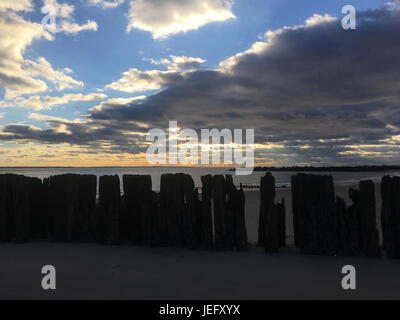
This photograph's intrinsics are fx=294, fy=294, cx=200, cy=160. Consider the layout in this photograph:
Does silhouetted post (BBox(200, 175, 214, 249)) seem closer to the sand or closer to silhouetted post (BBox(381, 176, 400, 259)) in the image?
the sand

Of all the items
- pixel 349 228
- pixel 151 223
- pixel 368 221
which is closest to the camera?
pixel 368 221

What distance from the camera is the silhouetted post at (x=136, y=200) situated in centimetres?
618

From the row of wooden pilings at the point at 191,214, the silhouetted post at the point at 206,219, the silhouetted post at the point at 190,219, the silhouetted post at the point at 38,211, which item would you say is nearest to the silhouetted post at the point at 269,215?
the row of wooden pilings at the point at 191,214

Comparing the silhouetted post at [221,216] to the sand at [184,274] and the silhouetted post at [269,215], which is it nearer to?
the sand at [184,274]

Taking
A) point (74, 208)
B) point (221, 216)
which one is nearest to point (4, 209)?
point (74, 208)

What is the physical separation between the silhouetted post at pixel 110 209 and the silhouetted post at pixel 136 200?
22 cm

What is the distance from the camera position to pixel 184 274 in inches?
183

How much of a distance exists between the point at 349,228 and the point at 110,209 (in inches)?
186

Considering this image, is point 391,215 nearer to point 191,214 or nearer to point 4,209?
point 191,214

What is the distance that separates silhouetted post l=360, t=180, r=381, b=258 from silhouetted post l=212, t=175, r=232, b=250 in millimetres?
2463

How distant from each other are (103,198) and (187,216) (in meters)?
1.89

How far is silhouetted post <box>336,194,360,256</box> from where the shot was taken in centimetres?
539
